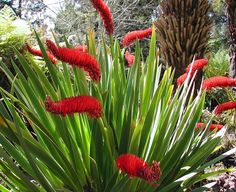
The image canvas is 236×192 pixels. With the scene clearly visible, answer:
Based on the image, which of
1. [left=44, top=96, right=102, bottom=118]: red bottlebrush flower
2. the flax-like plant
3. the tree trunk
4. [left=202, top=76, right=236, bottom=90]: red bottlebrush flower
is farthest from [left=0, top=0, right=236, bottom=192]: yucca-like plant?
the tree trunk

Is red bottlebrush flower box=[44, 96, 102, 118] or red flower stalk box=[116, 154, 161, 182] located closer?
red flower stalk box=[116, 154, 161, 182]

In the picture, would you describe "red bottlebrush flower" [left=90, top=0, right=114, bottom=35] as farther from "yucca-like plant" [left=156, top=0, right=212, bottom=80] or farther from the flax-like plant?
"yucca-like plant" [left=156, top=0, right=212, bottom=80]

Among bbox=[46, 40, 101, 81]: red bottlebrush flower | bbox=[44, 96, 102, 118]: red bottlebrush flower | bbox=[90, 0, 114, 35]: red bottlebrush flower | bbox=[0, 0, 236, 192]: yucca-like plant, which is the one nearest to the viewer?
bbox=[44, 96, 102, 118]: red bottlebrush flower

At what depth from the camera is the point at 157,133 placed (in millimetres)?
2369

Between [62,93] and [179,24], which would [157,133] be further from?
[179,24]

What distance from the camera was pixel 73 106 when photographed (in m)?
1.62

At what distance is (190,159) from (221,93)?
10793 millimetres

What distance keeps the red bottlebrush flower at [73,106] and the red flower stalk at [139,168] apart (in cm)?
23

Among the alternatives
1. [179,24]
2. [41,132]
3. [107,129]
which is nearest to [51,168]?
[41,132]

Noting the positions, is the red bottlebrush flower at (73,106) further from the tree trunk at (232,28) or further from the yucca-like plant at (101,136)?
the tree trunk at (232,28)

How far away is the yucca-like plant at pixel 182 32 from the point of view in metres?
4.41

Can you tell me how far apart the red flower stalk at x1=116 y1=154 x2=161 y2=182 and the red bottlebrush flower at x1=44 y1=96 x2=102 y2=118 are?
0.75 feet

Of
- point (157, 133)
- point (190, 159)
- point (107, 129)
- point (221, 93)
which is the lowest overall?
point (221, 93)

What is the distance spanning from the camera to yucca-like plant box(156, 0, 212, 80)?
4.41 meters
